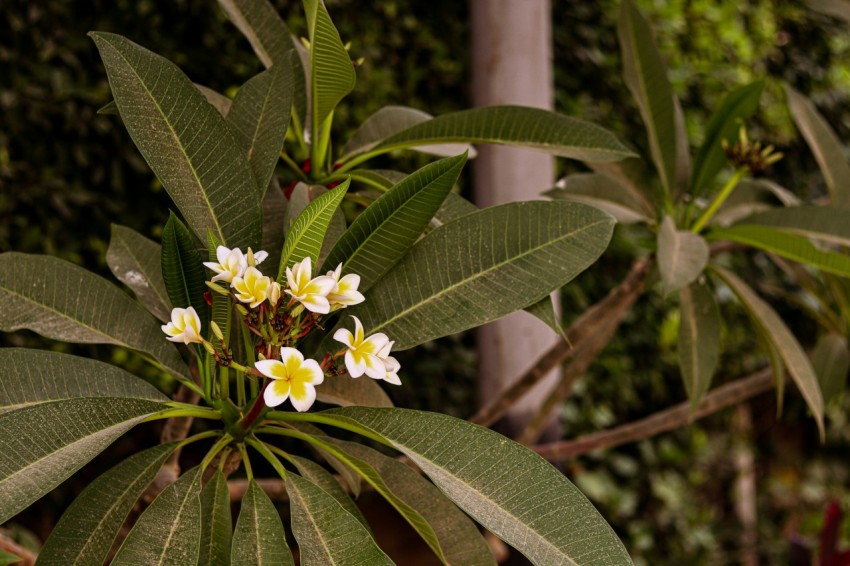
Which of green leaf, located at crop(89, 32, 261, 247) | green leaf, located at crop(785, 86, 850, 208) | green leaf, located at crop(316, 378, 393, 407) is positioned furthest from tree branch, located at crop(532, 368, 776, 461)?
green leaf, located at crop(89, 32, 261, 247)

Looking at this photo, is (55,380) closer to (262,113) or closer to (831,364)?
(262,113)

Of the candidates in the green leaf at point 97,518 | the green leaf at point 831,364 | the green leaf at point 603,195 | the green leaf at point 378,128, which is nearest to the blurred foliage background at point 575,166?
the green leaf at point 603,195

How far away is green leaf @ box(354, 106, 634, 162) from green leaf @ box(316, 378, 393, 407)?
28 centimetres

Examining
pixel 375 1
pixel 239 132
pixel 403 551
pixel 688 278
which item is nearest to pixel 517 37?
pixel 375 1

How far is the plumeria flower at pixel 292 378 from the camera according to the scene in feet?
1.86

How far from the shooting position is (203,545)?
69 cm

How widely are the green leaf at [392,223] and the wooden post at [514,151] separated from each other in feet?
3.19

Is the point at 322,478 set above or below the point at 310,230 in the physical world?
below

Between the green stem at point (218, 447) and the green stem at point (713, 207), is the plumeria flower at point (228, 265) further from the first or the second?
the green stem at point (713, 207)

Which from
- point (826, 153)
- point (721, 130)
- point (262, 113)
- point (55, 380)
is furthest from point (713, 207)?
point (55, 380)

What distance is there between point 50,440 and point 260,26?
540 millimetres

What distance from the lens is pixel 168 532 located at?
61cm

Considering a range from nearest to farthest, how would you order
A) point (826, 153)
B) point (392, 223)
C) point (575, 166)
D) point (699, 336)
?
point (392, 223) < point (699, 336) < point (826, 153) < point (575, 166)

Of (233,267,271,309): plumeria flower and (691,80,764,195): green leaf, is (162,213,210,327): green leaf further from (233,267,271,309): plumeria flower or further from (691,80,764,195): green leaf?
(691,80,764,195): green leaf
